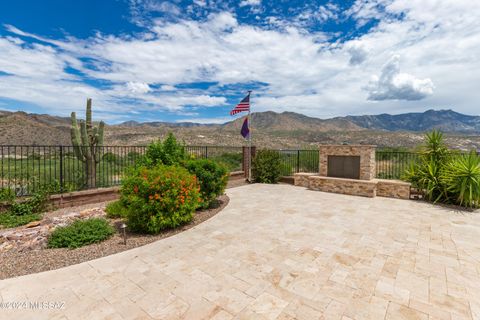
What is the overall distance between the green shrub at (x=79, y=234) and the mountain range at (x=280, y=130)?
10547 millimetres

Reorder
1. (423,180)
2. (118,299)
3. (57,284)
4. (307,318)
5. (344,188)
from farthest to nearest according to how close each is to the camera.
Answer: (344,188) → (423,180) → (57,284) → (118,299) → (307,318)

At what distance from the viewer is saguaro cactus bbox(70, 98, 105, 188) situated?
7.98m

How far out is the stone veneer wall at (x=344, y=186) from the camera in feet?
25.6

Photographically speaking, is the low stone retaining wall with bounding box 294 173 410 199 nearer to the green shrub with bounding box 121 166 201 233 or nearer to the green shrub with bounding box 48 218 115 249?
the green shrub with bounding box 121 166 201 233

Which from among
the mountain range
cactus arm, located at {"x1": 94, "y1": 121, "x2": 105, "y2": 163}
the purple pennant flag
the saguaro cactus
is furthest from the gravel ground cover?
the mountain range

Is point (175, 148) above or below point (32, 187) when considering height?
above

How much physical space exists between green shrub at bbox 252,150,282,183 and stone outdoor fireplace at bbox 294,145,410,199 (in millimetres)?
1505

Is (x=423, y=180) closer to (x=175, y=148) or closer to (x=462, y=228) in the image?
(x=462, y=228)

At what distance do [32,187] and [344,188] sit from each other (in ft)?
31.4

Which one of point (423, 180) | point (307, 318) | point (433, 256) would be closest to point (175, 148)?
point (307, 318)

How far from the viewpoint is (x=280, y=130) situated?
7950 centimetres

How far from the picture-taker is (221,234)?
15.1 ft

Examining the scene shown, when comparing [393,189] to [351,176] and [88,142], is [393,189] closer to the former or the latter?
[351,176]

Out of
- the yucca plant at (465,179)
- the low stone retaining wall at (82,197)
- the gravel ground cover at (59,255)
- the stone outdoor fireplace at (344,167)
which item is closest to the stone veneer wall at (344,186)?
the stone outdoor fireplace at (344,167)
